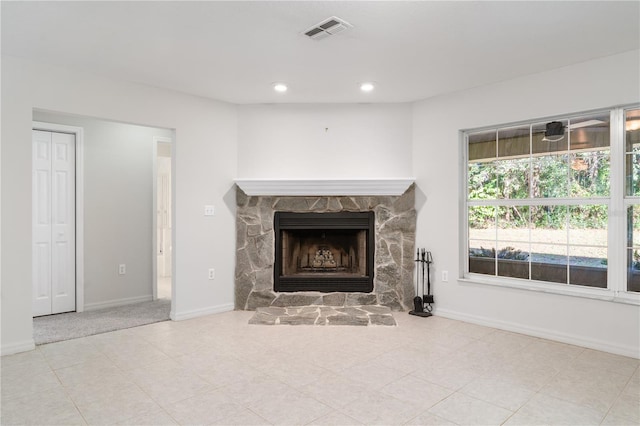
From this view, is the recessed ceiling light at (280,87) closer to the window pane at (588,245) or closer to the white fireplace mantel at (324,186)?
the white fireplace mantel at (324,186)

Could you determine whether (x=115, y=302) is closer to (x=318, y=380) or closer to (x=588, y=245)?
(x=318, y=380)

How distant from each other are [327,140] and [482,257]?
82.6 inches

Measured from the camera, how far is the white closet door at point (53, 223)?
165 inches

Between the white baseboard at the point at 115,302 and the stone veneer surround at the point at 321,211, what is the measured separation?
130 cm

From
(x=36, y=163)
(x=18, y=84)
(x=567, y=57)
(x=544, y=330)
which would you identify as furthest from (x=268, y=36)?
(x=544, y=330)

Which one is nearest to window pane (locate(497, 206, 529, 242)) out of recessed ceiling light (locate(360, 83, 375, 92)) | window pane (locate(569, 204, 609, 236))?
window pane (locate(569, 204, 609, 236))

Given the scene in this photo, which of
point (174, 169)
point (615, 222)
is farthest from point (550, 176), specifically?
point (174, 169)

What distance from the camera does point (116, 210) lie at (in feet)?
15.4

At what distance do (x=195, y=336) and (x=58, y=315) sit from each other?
6.03ft

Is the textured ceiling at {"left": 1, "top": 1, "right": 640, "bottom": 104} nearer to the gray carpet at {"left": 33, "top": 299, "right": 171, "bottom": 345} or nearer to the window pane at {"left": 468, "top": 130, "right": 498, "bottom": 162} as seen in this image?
the window pane at {"left": 468, "top": 130, "right": 498, "bottom": 162}

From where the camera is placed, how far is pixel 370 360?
9.67 ft

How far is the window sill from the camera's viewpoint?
10.3 ft

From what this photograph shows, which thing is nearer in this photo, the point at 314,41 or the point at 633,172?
the point at 314,41

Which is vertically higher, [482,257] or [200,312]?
A: [482,257]
